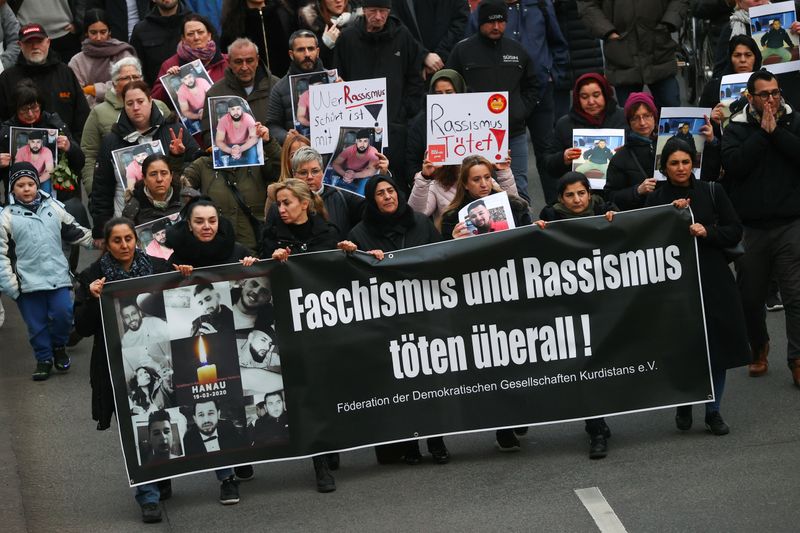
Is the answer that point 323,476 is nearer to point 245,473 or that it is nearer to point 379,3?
point 245,473

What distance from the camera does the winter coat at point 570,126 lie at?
39.4ft

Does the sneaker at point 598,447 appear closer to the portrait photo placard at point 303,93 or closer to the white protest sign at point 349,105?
the white protest sign at point 349,105

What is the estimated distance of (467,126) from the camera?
39.3ft

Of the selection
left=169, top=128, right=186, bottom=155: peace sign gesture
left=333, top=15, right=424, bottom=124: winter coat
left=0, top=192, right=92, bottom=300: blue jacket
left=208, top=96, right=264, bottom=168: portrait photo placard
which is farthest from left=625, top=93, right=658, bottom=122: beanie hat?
left=0, top=192, right=92, bottom=300: blue jacket

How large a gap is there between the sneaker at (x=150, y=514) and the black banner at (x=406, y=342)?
0.63 feet

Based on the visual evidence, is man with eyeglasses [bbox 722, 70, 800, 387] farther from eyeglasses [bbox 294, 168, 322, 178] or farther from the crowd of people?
eyeglasses [bbox 294, 168, 322, 178]

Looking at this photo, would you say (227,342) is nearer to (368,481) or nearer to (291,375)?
(291,375)

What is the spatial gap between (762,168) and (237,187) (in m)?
3.91

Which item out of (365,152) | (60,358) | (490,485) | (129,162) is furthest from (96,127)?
(490,485)

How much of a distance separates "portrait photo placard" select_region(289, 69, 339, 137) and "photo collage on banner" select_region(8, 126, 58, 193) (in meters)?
2.06

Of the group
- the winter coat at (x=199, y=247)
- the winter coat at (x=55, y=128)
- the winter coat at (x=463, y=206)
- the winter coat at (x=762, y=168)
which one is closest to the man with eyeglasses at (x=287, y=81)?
the winter coat at (x=55, y=128)

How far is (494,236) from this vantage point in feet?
32.4

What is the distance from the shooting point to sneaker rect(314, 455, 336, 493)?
31.7 feet

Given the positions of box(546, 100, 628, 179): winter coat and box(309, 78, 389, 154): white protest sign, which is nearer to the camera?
box(546, 100, 628, 179): winter coat
